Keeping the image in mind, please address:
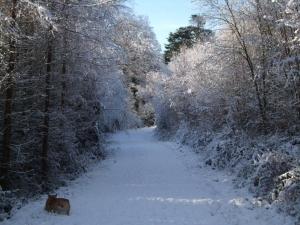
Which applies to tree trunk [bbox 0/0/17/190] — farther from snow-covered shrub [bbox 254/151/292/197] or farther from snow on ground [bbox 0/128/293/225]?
snow-covered shrub [bbox 254/151/292/197]

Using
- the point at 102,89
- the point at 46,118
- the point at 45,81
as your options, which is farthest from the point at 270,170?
the point at 102,89

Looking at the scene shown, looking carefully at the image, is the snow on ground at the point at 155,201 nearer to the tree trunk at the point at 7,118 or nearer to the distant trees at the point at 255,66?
the tree trunk at the point at 7,118

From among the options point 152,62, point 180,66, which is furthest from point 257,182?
point 180,66

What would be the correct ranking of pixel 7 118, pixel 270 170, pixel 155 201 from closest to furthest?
pixel 7 118 → pixel 270 170 → pixel 155 201

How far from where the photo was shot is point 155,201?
828cm

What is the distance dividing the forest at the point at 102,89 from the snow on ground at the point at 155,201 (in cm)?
49

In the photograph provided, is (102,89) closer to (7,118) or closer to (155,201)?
(7,118)

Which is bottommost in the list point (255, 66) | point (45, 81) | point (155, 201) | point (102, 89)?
point (155, 201)

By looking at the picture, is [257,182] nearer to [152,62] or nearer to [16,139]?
[16,139]

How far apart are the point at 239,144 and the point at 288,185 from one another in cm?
512

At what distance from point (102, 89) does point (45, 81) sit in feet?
21.6

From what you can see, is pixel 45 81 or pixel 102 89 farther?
pixel 102 89

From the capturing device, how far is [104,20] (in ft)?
35.3

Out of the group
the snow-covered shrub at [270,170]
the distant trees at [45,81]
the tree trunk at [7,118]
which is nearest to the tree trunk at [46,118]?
the distant trees at [45,81]
